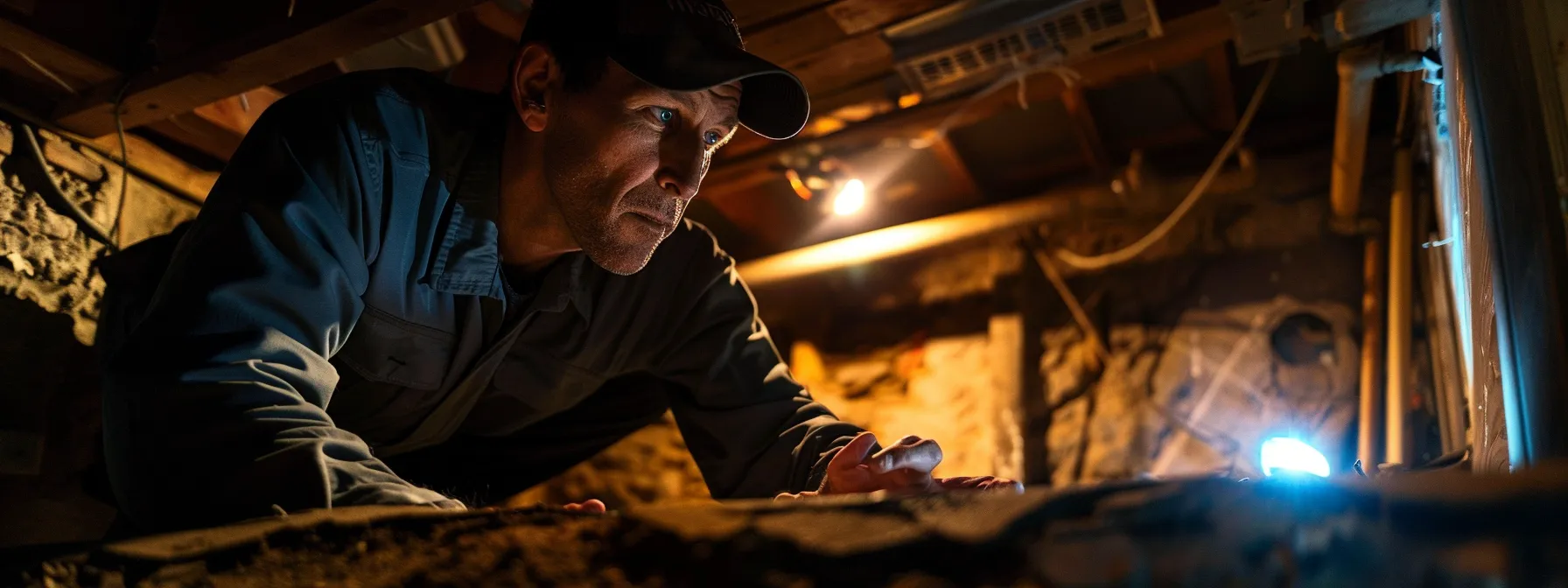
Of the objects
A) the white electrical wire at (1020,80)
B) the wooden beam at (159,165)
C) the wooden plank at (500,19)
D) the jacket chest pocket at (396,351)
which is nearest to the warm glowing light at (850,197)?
the white electrical wire at (1020,80)

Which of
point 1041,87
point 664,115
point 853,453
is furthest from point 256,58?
point 1041,87

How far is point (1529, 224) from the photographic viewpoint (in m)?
0.84

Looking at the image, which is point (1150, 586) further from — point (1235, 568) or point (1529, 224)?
point (1529, 224)


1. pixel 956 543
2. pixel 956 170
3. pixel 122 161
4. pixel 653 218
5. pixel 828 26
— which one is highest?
pixel 956 170

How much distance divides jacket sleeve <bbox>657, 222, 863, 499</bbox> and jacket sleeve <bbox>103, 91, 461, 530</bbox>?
0.76m

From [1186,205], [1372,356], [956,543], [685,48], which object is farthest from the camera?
[1186,205]

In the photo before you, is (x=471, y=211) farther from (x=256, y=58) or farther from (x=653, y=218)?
(x=256, y=58)

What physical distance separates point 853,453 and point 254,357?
35.0 inches

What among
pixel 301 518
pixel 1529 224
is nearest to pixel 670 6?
pixel 301 518

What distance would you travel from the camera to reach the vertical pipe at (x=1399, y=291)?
249cm

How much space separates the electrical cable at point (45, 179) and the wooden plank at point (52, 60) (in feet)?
0.48

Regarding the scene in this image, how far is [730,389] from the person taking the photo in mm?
2031

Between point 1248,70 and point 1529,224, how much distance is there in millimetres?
2237

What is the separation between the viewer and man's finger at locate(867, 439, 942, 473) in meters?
1.50
